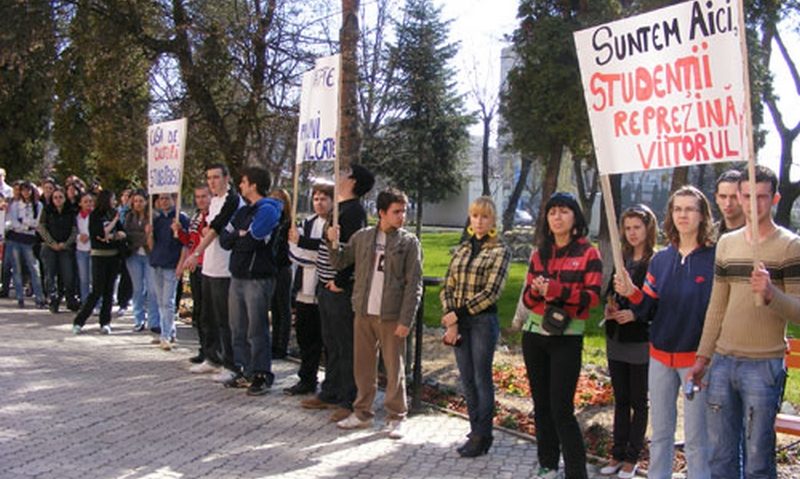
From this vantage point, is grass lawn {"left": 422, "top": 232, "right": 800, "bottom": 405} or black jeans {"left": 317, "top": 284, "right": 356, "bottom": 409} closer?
black jeans {"left": 317, "top": 284, "right": 356, "bottom": 409}

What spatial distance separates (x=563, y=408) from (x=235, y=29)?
11062 millimetres

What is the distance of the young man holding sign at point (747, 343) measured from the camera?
4457 mm

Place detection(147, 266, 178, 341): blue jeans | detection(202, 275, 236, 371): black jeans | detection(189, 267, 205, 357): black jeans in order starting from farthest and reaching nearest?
detection(147, 266, 178, 341): blue jeans
detection(189, 267, 205, 357): black jeans
detection(202, 275, 236, 371): black jeans

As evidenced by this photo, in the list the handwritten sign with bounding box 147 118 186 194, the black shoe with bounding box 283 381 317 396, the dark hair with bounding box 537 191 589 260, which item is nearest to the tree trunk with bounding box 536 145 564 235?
the handwritten sign with bounding box 147 118 186 194

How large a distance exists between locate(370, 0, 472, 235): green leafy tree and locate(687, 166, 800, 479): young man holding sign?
1340 inches

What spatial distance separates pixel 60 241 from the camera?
1377 centimetres

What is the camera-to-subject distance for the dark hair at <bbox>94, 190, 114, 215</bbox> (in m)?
12.5

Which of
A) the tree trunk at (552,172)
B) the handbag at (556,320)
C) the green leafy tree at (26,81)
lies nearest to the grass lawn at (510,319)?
the tree trunk at (552,172)

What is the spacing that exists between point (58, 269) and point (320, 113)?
8.20 m

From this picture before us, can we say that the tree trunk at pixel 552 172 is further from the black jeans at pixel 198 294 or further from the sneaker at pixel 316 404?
the sneaker at pixel 316 404

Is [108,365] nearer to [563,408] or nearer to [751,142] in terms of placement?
[563,408]

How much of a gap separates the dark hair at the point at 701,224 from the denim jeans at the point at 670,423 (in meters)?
0.79

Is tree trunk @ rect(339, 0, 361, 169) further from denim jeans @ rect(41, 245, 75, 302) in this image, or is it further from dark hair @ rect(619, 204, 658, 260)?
denim jeans @ rect(41, 245, 75, 302)

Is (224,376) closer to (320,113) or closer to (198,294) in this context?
(198,294)
